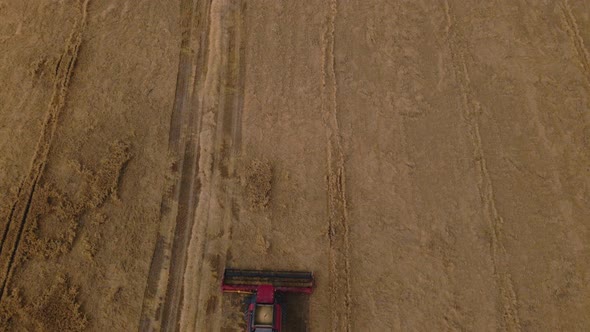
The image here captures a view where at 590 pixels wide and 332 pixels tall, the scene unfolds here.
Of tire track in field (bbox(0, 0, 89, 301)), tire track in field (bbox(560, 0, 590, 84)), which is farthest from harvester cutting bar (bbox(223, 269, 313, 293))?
tire track in field (bbox(560, 0, 590, 84))

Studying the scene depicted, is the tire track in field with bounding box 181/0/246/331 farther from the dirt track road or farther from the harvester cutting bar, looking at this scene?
the harvester cutting bar

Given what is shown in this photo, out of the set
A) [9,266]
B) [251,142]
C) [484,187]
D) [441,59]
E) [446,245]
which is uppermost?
[441,59]

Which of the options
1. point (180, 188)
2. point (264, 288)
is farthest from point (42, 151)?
point (264, 288)

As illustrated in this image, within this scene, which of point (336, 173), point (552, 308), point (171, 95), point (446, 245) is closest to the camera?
point (552, 308)

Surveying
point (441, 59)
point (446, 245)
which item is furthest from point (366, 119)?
point (446, 245)

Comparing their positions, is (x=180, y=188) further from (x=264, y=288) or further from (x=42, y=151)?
(x=42, y=151)

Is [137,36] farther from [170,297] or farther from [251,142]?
[170,297]

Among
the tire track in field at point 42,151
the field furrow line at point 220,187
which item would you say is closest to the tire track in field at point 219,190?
the field furrow line at point 220,187

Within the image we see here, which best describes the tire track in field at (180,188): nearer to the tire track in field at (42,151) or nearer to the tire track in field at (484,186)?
the tire track in field at (42,151)
